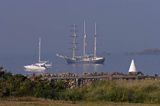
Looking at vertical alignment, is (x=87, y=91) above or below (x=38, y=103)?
above

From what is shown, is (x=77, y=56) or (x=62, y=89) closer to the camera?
(x=62, y=89)

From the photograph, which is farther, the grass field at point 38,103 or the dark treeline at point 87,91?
the dark treeline at point 87,91

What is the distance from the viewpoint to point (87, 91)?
100 ft

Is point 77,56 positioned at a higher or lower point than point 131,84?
higher

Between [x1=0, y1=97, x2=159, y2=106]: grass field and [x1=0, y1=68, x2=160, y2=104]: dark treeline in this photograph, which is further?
[x1=0, y1=68, x2=160, y2=104]: dark treeline

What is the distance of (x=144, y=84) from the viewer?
31.5 m

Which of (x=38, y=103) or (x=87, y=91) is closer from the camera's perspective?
(x=38, y=103)

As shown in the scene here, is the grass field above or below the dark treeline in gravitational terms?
below

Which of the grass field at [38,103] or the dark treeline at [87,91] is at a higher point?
the dark treeline at [87,91]

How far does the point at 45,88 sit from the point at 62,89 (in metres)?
1.76

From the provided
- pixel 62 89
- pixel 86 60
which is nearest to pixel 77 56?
pixel 86 60

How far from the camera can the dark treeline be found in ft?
95.3

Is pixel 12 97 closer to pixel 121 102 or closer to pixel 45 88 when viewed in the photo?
pixel 45 88

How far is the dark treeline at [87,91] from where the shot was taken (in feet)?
95.3
